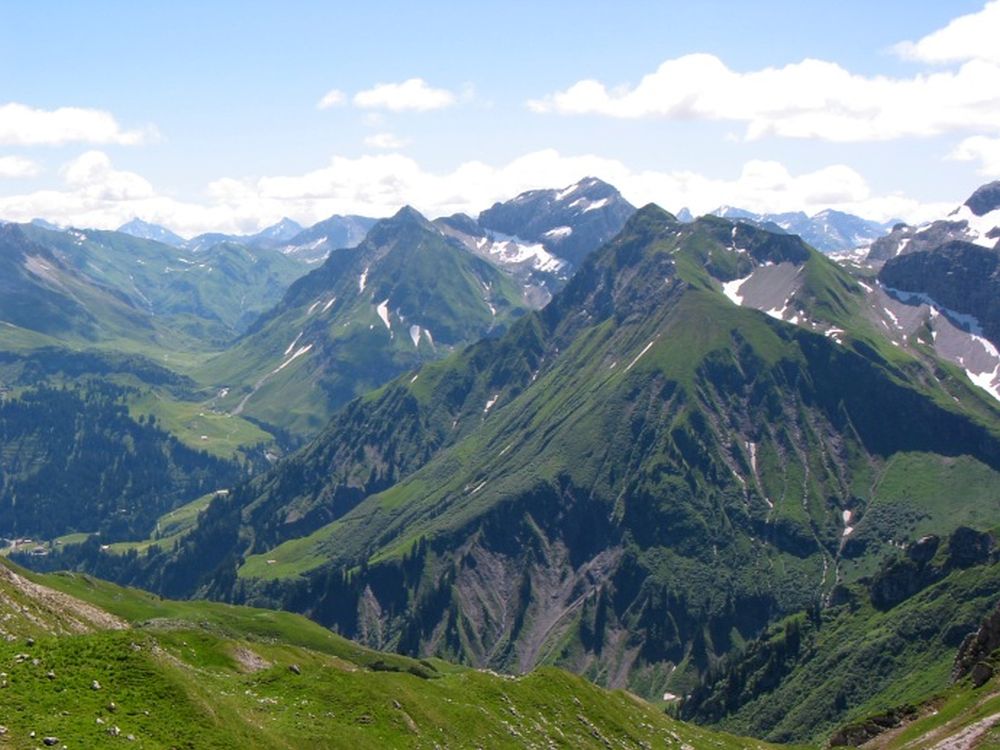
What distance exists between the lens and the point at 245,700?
9475cm

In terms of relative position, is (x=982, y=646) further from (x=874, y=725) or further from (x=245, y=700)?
(x=245, y=700)

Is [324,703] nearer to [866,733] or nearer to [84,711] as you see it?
[84,711]

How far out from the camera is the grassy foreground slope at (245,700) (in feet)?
225

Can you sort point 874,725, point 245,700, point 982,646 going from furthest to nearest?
point 982,646 → point 874,725 → point 245,700

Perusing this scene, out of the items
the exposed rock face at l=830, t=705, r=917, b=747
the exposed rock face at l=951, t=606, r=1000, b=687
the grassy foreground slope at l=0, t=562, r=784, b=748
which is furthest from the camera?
the exposed rock face at l=951, t=606, r=1000, b=687

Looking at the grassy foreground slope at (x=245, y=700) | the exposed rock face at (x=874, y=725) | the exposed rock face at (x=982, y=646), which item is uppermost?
the grassy foreground slope at (x=245, y=700)

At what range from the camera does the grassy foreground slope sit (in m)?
68.6

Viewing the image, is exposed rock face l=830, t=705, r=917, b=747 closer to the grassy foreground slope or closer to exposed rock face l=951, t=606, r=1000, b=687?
exposed rock face l=951, t=606, r=1000, b=687

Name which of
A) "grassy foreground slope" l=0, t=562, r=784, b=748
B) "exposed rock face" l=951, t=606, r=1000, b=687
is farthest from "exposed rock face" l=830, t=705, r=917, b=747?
"grassy foreground slope" l=0, t=562, r=784, b=748

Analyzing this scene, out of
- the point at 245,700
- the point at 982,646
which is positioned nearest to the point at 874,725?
the point at 982,646

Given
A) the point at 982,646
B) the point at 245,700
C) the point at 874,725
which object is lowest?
the point at 874,725

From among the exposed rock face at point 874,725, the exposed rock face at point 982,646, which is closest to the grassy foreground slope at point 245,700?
the exposed rock face at point 874,725

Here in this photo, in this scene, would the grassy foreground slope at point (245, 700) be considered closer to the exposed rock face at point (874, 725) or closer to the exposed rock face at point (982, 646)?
the exposed rock face at point (874, 725)

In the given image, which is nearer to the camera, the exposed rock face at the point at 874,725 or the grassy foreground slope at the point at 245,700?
the grassy foreground slope at the point at 245,700
